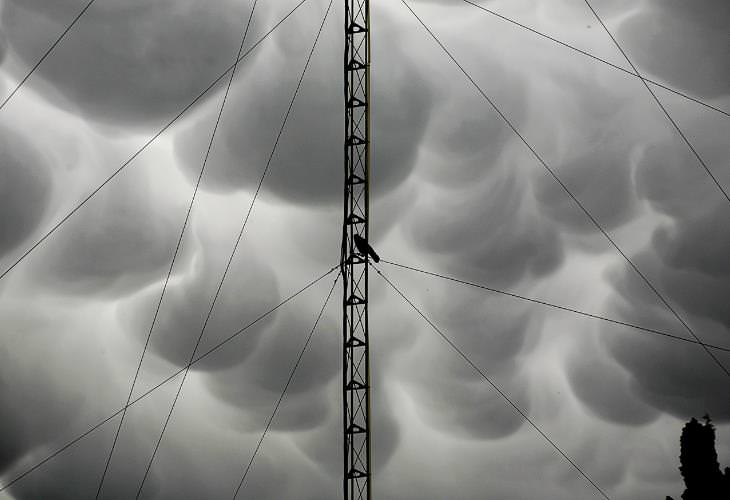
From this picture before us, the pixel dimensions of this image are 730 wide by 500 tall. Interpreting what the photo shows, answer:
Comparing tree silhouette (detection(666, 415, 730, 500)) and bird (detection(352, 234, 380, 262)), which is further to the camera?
tree silhouette (detection(666, 415, 730, 500))

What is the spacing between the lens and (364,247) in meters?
29.3

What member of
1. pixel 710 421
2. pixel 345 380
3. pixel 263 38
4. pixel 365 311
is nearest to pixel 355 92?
pixel 263 38

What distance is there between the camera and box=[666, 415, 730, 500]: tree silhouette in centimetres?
5025

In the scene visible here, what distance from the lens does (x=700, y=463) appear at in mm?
50969

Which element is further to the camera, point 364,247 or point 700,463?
point 700,463

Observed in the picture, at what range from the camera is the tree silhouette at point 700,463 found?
5025 cm

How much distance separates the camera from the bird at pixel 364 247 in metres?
29.2

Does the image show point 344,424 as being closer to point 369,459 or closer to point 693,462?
point 369,459

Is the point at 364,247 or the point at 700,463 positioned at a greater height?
the point at 700,463

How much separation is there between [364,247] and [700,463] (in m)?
35.9

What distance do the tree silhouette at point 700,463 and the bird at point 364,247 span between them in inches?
1348

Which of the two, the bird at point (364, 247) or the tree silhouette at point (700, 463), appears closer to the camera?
the bird at point (364, 247)

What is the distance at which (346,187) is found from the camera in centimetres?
3059

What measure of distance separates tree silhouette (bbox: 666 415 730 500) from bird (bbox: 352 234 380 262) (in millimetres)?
34247
